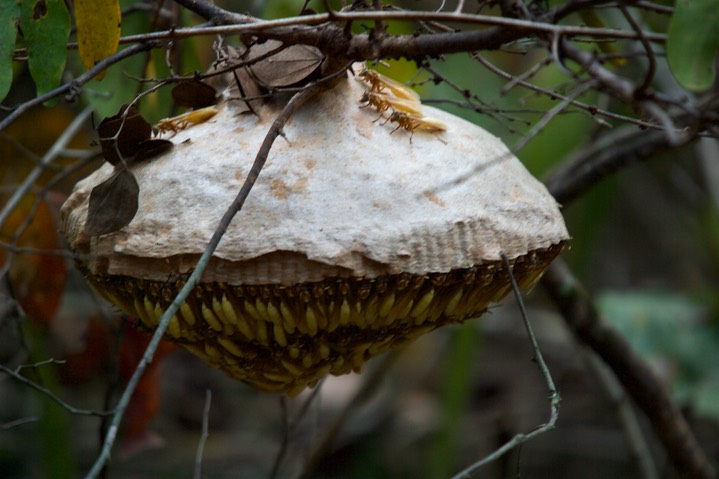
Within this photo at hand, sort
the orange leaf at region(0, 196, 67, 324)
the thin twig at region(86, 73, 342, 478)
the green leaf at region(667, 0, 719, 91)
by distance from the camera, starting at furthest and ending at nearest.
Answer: the orange leaf at region(0, 196, 67, 324), the green leaf at region(667, 0, 719, 91), the thin twig at region(86, 73, 342, 478)

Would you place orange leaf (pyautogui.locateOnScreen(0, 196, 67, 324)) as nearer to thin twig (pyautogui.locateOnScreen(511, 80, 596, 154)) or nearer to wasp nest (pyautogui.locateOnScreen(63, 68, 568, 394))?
wasp nest (pyautogui.locateOnScreen(63, 68, 568, 394))

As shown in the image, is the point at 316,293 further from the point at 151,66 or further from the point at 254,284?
the point at 151,66

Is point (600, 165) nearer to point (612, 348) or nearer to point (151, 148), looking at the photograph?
point (612, 348)

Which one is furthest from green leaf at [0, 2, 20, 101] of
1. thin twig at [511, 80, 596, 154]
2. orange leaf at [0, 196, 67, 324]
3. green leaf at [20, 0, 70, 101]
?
orange leaf at [0, 196, 67, 324]

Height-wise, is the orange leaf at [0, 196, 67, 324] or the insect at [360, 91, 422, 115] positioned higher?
the insect at [360, 91, 422, 115]

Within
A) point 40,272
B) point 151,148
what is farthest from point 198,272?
point 40,272

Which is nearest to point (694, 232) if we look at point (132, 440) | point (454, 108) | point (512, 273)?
point (454, 108)
